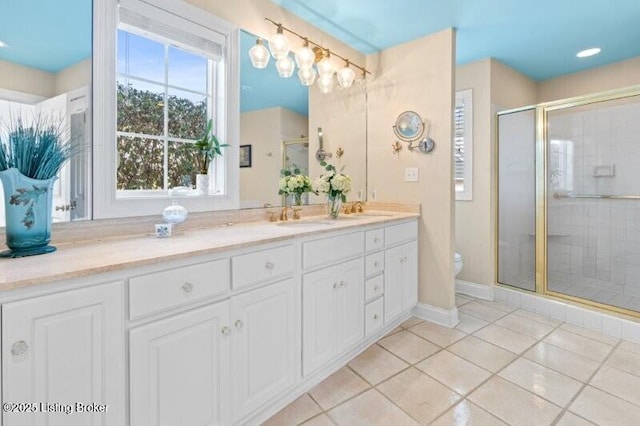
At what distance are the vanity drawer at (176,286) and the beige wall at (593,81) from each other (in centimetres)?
421

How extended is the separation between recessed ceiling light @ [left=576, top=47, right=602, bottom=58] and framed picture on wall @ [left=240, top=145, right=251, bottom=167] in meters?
3.26

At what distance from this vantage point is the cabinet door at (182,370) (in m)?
1.04

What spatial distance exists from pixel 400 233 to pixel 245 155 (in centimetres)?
129

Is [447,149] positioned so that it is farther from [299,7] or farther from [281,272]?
[281,272]

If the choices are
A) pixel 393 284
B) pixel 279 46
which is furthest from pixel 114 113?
pixel 393 284

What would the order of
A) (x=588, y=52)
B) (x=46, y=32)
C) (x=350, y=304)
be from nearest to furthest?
(x=46, y=32)
(x=350, y=304)
(x=588, y=52)

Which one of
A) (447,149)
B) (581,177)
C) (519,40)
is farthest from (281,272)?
(581,177)

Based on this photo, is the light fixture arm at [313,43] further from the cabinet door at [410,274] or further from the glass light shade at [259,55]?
the cabinet door at [410,274]

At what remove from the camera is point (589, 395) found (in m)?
1.66

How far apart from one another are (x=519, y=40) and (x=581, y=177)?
1434 millimetres

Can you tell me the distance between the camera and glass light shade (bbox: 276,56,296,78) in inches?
85.3

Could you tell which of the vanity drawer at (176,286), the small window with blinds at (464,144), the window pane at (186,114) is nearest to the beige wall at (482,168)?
the small window with blinds at (464,144)

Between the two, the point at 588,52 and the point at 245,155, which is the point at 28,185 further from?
the point at 588,52

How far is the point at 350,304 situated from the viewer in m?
1.92
